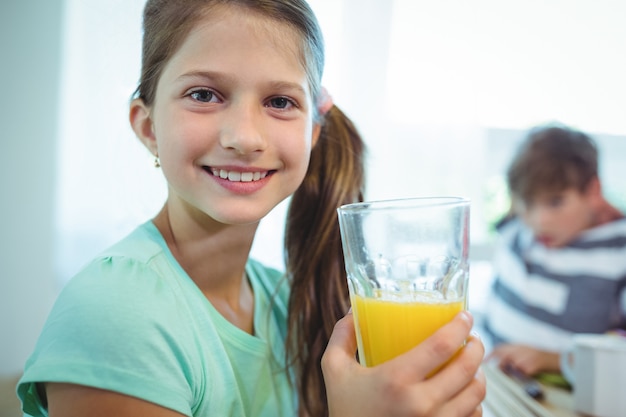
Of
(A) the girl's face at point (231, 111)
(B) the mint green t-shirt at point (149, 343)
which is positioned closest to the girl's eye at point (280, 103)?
(A) the girl's face at point (231, 111)

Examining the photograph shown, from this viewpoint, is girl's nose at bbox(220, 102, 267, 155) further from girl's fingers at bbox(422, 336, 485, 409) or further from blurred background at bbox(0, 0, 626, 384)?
girl's fingers at bbox(422, 336, 485, 409)

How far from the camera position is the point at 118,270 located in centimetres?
57

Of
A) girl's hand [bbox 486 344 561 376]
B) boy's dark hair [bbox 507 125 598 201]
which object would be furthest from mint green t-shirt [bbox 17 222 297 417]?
boy's dark hair [bbox 507 125 598 201]

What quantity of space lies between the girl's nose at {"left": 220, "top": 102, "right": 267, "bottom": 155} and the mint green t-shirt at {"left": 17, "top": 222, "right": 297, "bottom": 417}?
0.60ft

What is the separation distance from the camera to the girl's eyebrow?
1.92 feet

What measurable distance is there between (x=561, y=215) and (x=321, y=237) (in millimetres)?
1229

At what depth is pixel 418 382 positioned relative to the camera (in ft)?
1.43

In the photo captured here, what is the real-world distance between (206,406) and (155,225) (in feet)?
0.87

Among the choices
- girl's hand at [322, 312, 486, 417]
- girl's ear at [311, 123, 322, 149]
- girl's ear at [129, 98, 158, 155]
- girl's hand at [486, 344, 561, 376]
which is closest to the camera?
girl's hand at [322, 312, 486, 417]

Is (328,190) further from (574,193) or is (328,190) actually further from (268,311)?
(574,193)

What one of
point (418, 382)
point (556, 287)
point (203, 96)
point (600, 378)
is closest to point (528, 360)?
point (600, 378)

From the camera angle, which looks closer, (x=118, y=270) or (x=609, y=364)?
(x=118, y=270)

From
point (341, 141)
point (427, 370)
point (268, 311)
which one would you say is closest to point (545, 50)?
point (341, 141)

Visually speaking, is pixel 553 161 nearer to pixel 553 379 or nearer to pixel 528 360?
pixel 528 360
